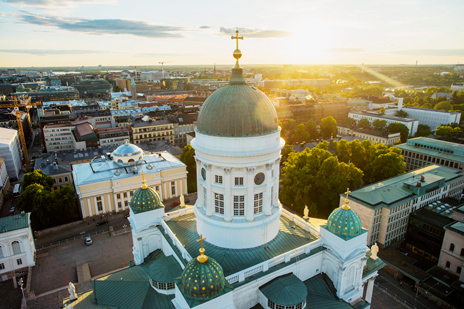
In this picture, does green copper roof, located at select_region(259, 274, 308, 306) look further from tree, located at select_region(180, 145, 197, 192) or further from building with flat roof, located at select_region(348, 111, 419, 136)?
building with flat roof, located at select_region(348, 111, 419, 136)

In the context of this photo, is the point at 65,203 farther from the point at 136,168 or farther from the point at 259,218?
the point at 259,218

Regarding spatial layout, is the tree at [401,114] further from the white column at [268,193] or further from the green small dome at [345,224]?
the white column at [268,193]

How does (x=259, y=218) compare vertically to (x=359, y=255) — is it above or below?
above

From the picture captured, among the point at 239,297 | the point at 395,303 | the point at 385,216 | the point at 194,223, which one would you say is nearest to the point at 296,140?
the point at 385,216

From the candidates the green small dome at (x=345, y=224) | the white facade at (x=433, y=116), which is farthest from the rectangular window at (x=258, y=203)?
the white facade at (x=433, y=116)

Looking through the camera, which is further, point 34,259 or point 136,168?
point 136,168

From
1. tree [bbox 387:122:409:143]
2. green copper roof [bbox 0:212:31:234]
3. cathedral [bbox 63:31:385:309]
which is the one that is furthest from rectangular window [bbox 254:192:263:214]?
tree [bbox 387:122:409:143]
